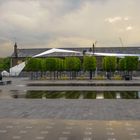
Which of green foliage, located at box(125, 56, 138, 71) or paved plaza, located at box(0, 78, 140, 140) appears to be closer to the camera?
paved plaza, located at box(0, 78, 140, 140)

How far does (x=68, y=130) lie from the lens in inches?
440

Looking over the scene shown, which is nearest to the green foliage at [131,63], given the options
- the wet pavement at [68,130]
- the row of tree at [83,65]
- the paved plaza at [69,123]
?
the row of tree at [83,65]

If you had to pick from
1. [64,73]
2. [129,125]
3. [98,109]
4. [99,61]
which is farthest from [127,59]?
[129,125]

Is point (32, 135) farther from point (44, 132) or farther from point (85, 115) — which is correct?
point (85, 115)

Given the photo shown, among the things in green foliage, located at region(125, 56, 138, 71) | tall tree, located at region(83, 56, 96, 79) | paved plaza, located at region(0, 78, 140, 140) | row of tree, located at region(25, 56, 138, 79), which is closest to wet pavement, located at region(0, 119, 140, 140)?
paved plaza, located at region(0, 78, 140, 140)

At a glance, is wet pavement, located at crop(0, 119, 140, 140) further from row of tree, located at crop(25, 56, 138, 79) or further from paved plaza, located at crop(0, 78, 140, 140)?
row of tree, located at crop(25, 56, 138, 79)

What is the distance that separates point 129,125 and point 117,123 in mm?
551

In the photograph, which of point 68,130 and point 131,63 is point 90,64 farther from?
point 68,130

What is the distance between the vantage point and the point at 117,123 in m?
12.6

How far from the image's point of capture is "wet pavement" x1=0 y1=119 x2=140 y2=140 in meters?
10.1

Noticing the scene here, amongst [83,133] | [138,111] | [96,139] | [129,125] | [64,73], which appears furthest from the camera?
[64,73]

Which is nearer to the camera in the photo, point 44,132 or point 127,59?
point 44,132

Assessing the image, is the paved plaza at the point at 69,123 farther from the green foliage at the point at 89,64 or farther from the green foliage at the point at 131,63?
the green foliage at the point at 131,63

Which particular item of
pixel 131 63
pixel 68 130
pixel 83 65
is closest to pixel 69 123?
pixel 68 130
